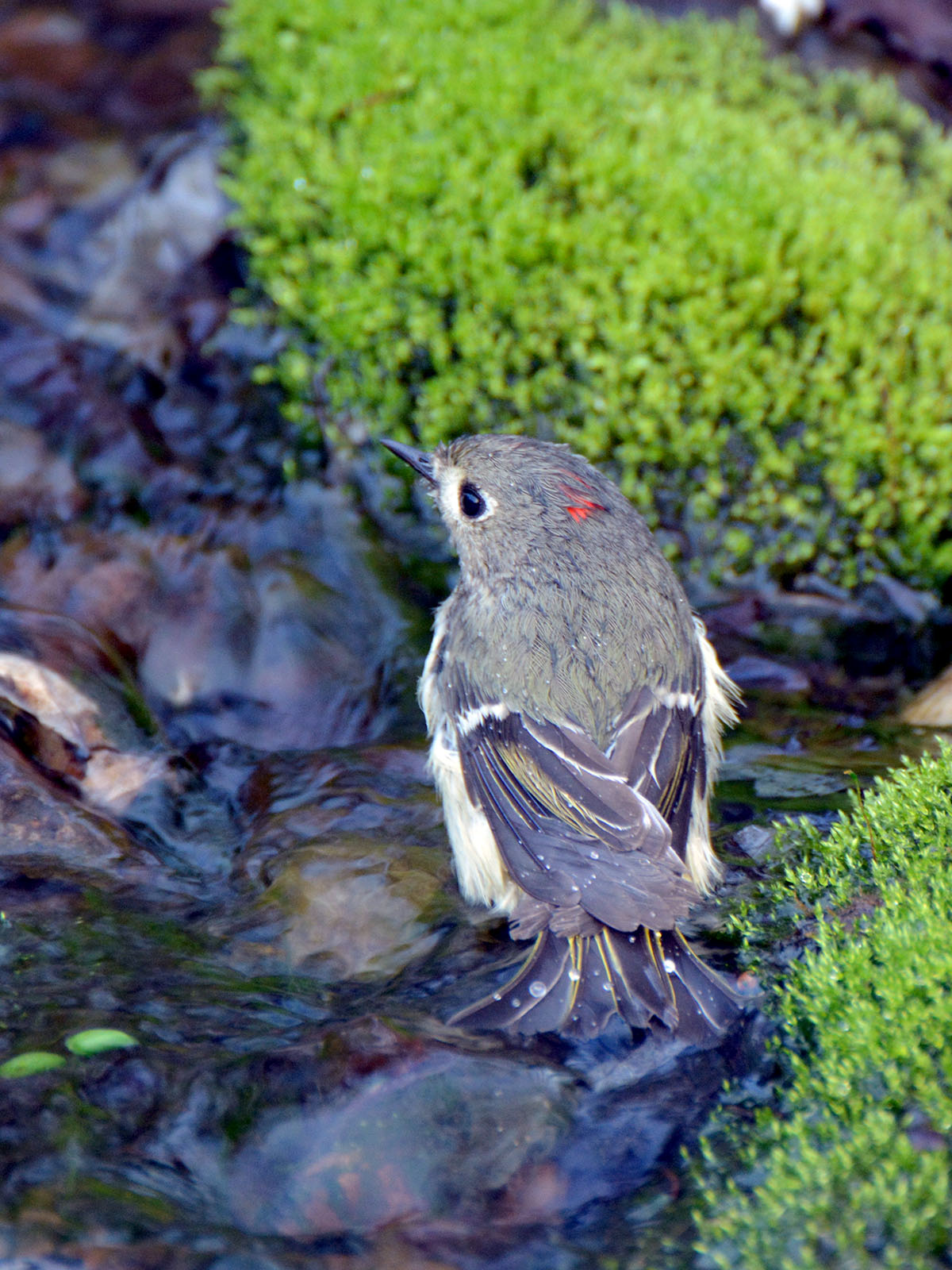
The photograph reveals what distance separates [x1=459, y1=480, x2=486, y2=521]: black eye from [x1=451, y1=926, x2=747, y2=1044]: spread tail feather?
165cm

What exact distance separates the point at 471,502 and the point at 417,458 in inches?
13.4

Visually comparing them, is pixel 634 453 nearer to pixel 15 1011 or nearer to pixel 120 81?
pixel 15 1011

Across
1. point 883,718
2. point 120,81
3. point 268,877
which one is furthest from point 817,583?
point 120,81

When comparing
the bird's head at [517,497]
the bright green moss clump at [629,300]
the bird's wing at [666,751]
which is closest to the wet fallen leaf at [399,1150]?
the bird's wing at [666,751]

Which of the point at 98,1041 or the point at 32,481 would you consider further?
the point at 32,481

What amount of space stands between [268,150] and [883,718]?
383 cm

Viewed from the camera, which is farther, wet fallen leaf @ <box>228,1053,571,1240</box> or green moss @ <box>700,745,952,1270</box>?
wet fallen leaf @ <box>228,1053,571,1240</box>

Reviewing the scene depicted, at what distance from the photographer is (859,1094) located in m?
2.50

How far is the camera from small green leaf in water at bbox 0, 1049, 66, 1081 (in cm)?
270

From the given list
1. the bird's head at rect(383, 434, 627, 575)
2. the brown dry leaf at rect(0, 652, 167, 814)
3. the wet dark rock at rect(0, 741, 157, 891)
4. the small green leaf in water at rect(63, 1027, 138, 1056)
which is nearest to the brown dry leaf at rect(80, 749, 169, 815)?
the brown dry leaf at rect(0, 652, 167, 814)

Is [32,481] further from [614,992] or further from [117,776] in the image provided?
[614,992]

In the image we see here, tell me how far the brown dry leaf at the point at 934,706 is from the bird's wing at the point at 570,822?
61.7 inches

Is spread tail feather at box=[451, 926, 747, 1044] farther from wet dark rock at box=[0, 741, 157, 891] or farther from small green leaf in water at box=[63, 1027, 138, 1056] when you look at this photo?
wet dark rock at box=[0, 741, 157, 891]

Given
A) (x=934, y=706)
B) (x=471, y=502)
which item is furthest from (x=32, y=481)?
(x=934, y=706)
